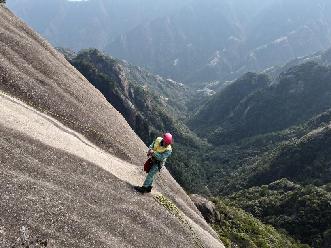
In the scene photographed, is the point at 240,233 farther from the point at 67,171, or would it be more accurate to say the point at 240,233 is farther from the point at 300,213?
the point at 300,213

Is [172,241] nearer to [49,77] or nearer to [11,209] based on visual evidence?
[11,209]

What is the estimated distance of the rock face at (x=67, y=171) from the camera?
26312 millimetres

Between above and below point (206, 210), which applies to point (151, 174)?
above

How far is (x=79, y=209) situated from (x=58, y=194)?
148 cm

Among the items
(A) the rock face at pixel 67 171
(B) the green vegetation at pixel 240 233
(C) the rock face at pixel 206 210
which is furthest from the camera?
(C) the rock face at pixel 206 210

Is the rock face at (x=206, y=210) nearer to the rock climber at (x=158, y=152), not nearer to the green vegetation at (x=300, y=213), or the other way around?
the rock climber at (x=158, y=152)

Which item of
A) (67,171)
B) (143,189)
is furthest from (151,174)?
(67,171)

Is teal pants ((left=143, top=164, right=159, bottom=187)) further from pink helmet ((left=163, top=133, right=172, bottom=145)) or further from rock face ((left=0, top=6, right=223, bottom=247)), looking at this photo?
pink helmet ((left=163, top=133, right=172, bottom=145))

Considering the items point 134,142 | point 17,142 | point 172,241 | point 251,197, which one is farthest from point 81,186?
point 251,197

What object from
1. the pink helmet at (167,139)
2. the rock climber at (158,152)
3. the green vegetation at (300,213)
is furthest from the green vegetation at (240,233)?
the green vegetation at (300,213)

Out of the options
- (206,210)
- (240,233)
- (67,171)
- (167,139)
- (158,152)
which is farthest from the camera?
(206,210)

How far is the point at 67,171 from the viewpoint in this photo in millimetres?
32250

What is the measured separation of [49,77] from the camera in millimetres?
47750

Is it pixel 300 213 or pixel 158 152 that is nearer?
pixel 158 152
